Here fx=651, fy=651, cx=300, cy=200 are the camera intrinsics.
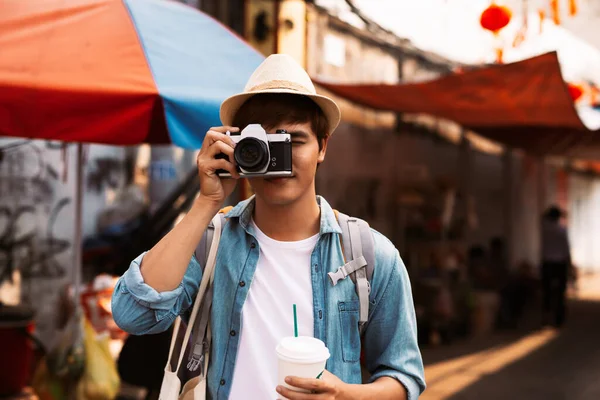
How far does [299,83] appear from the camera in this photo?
1.83 meters

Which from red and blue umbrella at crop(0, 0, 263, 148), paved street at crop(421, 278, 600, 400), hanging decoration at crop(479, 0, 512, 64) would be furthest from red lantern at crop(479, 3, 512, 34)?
paved street at crop(421, 278, 600, 400)

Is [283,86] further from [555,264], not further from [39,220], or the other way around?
[555,264]

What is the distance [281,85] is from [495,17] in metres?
4.50

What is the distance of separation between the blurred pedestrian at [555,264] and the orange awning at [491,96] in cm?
223

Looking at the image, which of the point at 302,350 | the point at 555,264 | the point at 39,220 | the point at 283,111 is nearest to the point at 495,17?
the point at 39,220

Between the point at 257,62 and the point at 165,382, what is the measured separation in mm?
2334

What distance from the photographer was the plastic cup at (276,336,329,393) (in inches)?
57.7

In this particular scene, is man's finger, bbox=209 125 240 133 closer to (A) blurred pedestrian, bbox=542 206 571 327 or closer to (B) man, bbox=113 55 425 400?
(B) man, bbox=113 55 425 400

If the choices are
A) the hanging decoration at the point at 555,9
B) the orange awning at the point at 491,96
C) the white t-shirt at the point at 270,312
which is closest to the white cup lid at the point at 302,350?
the white t-shirt at the point at 270,312

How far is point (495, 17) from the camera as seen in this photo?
5.74m

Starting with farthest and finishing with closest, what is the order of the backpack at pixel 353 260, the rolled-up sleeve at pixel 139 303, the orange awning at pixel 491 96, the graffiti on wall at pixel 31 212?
the graffiti on wall at pixel 31 212 < the orange awning at pixel 491 96 < the backpack at pixel 353 260 < the rolled-up sleeve at pixel 139 303

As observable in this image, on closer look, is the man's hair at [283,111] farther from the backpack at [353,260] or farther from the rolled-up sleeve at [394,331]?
the rolled-up sleeve at [394,331]

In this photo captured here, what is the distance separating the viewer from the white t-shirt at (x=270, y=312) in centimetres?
173

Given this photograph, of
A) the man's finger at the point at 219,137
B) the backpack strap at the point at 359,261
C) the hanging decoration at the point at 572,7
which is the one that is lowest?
the backpack strap at the point at 359,261
